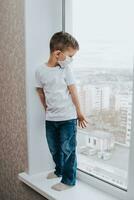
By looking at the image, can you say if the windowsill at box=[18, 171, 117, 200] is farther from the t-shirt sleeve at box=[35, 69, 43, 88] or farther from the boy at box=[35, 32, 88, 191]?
the t-shirt sleeve at box=[35, 69, 43, 88]

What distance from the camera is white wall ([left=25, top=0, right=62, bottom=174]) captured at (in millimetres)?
1379

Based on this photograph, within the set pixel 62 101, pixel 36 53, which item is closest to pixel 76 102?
pixel 62 101

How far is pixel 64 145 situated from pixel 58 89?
0.27 metres

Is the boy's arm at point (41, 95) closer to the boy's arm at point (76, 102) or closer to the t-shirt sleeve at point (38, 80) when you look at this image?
the t-shirt sleeve at point (38, 80)

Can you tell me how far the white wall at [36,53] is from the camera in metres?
1.38

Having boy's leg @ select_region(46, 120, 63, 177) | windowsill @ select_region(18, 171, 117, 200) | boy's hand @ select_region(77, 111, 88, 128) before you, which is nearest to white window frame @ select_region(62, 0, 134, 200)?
windowsill @ select_region(18, 171, 117, 200)

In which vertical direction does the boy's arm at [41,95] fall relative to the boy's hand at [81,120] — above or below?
above

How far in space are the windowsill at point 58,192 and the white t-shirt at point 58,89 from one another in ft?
1.16

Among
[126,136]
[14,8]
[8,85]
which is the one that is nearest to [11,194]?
[8,85]

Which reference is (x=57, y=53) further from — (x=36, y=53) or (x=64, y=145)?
(x=64, y=145)

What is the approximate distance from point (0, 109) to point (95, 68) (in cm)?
77

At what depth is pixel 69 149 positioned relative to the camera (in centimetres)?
131

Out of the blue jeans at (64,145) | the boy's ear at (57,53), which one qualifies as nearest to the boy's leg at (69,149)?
the blue jeans at (64,145)

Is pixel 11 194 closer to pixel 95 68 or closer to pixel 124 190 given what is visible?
pixel 124 190
